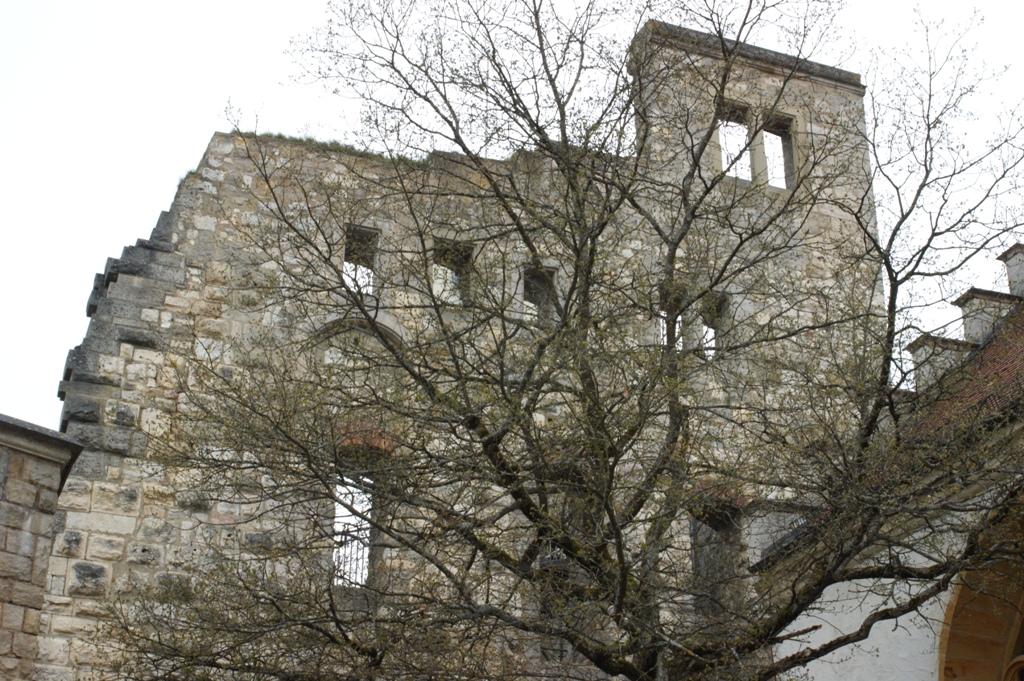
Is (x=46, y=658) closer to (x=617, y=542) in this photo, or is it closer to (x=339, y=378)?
(x=339, y=378)

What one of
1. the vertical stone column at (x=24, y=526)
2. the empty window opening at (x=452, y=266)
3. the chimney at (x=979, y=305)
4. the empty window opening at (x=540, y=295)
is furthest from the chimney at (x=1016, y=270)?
the vertical stone column at (x=24, y=526)

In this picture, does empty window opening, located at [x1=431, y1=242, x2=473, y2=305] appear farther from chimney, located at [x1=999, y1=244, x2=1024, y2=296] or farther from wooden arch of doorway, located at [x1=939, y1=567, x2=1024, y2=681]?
chimney, located at [x1=999, y1=244, x2=1024, y2=296]

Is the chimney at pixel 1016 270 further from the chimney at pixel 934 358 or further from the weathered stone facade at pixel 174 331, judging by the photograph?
the chimney at pixel 934 358

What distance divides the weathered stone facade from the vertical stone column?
1776 millimetres

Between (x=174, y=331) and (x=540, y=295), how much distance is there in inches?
146

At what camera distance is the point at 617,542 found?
7.62 m

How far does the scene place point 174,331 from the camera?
41.5 ft

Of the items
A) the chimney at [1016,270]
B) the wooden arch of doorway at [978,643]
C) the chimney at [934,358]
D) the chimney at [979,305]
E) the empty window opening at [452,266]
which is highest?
the chimney at [1016,270]

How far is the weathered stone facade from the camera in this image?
1057cm

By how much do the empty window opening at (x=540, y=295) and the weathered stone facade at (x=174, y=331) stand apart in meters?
0.19

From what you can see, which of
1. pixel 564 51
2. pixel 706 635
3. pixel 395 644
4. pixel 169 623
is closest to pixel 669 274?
pixel 564 51

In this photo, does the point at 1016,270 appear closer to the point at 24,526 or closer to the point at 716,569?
→ the point at 716,569

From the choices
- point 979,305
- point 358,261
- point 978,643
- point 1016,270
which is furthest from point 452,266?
point 1016,270

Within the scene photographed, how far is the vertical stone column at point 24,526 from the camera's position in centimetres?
762
